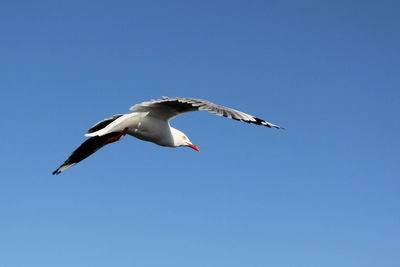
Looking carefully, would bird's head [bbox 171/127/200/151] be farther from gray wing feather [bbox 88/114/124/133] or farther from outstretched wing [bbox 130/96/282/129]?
gray wing feather [bbox 88/114/124/133]

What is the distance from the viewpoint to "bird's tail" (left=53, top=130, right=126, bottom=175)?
12.8 meters

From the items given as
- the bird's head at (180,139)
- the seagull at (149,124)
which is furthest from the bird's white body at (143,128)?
the bird's head at (180,139)

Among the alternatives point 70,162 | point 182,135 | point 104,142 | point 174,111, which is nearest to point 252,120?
point 174,111

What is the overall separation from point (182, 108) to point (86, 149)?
319 cm

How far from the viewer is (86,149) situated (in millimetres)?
13188

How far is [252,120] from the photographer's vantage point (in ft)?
30.3

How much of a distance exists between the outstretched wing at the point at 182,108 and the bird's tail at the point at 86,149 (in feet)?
4.25

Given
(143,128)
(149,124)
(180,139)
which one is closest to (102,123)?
(143,128)

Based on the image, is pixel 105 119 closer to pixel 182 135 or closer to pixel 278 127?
pixel 182 135

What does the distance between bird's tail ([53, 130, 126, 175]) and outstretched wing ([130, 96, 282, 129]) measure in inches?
51.1

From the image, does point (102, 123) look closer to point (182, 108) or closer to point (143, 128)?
point (143, 128)

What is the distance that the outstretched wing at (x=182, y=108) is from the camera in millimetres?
9273

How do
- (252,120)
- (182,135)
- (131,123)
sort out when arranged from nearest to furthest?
(252,120), (131,123), (182,135)

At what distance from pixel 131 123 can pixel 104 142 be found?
1826mm
